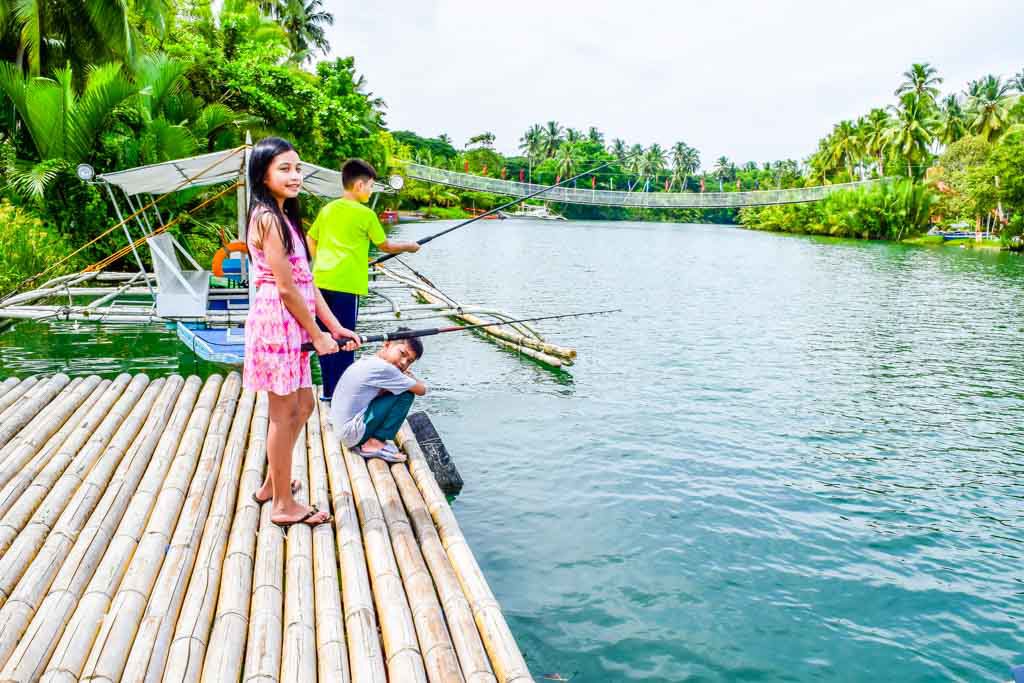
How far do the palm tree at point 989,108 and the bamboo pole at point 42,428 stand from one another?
65.4 meters

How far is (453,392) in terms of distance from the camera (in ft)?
32.1

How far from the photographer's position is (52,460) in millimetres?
4633

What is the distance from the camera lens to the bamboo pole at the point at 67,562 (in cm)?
280

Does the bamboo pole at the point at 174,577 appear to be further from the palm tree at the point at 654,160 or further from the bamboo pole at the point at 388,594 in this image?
the palm tree at the point at 654,160

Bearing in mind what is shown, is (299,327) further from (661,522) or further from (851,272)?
(851,272)

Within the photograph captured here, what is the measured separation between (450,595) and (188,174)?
9.11 m

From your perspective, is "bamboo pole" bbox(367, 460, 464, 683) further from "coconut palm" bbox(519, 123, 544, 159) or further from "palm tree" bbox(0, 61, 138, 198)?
"coconut palm" bbox(519, 123, 544, 159)

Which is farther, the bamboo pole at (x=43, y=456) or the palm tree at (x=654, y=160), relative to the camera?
the palm tree at (x=654, y=160)

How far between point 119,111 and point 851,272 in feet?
83.2

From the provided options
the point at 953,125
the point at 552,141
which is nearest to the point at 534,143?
the point at 552,141

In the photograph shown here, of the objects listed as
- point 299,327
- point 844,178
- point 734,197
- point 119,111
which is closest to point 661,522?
point 299,327

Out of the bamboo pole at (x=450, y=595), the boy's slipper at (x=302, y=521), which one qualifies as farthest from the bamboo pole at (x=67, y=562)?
the bamboo pole at (x=450, y=595)

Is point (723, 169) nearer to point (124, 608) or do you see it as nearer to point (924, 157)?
point (924, 157)

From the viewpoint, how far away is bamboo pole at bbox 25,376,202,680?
272cm
